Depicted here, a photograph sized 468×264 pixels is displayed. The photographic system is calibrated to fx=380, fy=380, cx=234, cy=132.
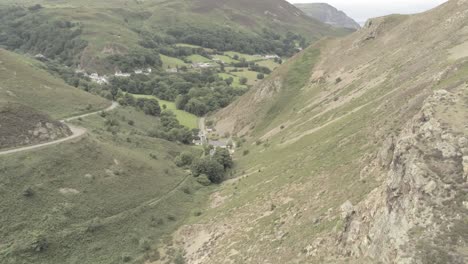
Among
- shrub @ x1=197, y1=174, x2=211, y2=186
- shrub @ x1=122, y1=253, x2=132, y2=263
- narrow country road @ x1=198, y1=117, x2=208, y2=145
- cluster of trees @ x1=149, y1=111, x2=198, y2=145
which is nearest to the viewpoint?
shrub @ x1=122, y1=253, x2=132, y2=263

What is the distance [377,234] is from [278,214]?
56.2ft

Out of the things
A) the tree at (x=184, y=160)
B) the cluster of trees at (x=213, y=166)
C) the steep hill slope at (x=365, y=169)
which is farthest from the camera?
the tree at (x=184, y=160)

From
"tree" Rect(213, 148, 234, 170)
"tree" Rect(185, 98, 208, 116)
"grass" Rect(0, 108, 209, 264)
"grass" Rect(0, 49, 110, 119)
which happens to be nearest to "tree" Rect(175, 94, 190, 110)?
"tree" Rect(185, 98, 208, 116)

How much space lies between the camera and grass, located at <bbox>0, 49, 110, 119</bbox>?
92375 mm

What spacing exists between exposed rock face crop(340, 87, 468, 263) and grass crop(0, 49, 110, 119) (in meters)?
82.3

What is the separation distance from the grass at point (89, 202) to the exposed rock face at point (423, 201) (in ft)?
109

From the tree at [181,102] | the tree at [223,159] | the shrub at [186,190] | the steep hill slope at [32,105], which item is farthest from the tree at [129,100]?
the shrub at [186,190]

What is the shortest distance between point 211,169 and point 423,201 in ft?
183

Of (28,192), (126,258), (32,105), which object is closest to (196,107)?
(32,105)

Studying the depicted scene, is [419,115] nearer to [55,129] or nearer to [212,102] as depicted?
[55,129]

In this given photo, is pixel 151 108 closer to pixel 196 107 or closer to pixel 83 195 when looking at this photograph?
pixel 196 107

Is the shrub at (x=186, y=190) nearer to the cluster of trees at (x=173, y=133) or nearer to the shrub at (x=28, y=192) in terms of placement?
the shrub at (x=28, y=192)

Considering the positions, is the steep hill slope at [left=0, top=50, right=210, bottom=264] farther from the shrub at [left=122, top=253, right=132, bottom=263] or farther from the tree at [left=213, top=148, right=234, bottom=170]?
the tree at [left=213, top=148, right=234, bottom=170]

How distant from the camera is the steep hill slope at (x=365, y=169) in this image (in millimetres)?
24359
